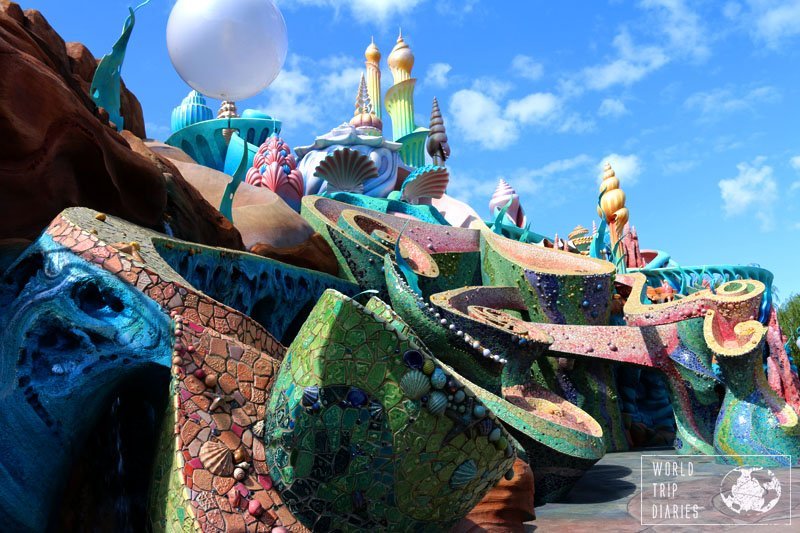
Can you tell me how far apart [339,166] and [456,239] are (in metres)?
5.86

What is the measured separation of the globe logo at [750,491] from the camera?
4.95 m

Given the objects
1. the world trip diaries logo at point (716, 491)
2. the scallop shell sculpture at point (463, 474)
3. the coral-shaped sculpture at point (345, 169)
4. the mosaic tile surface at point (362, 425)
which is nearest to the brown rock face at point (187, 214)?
the mosaic tile surface at point (362, 425)

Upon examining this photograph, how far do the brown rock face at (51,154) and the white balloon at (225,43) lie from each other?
2.93 feet

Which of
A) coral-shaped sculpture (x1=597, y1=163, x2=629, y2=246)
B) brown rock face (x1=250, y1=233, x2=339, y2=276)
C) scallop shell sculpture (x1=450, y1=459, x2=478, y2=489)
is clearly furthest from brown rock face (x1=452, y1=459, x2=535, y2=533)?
coral-shaped sculpture (x1=597, y1=163, x2=629, y2=246)

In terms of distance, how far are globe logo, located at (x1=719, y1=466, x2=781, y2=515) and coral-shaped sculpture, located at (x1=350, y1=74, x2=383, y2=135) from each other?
51.8 feet

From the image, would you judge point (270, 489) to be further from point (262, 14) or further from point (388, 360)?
point (262, 14)

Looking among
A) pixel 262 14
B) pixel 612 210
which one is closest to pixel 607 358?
pixel 262 14

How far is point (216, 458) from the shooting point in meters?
2.23

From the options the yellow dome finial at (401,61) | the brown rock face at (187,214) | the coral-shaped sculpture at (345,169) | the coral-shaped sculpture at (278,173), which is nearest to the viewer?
the brown rock face at (187,214)

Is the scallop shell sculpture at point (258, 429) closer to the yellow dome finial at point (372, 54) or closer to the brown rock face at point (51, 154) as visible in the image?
the brown rock face at point (51, 154)

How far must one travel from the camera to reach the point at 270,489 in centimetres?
225

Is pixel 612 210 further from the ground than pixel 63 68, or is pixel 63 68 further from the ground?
pixel 612 210

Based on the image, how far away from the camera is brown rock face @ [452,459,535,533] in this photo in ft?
12.6

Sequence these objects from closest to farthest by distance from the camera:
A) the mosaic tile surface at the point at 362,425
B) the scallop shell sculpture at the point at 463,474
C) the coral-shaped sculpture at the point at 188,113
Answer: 1. the mosaic tile surface at the point at 362,425
2. the scallop shell sculpture at the point at 463,474
3. the coral-shaped sculpture at the point at 188,113
